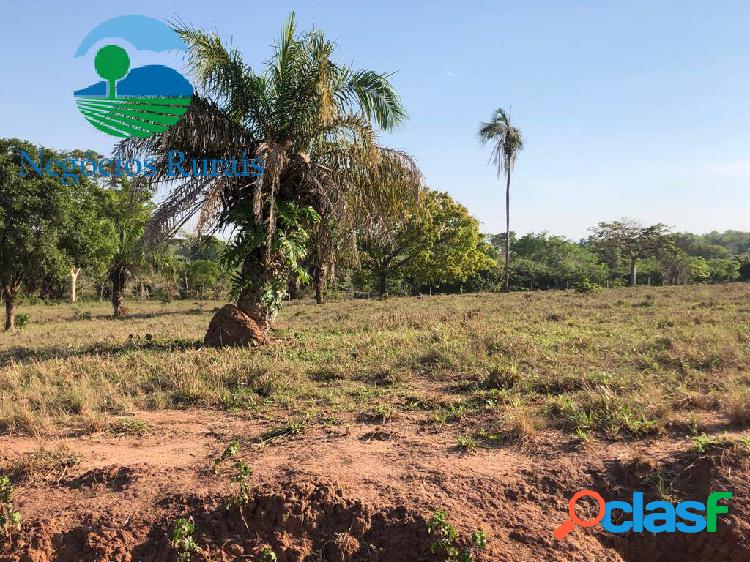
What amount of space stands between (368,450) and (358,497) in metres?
0.78

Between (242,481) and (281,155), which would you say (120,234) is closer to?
(281,155)

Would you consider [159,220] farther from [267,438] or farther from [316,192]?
[267,438]

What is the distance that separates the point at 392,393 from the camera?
6.61 m

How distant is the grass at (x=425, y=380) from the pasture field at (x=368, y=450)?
0.11ft

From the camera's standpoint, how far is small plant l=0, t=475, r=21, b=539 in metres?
3.81

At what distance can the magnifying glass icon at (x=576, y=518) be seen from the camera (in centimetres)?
385

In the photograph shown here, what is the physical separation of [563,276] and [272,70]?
1733 inches

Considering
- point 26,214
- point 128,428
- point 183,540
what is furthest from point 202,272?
point 183,540

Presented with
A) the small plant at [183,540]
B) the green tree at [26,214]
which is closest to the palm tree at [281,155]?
the small plant at [183,540]

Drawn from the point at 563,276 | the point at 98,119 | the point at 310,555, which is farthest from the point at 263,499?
the point at 563,276

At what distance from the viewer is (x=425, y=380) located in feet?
23.8

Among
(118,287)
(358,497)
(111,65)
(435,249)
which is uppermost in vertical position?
(111,65)

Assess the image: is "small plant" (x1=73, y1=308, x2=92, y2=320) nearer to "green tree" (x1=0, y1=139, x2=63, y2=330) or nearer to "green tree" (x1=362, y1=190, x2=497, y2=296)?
"green tree" (x1=0, y1=139, x2=63, y2=330)

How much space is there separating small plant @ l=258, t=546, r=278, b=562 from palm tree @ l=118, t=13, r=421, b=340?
20.8 ft
